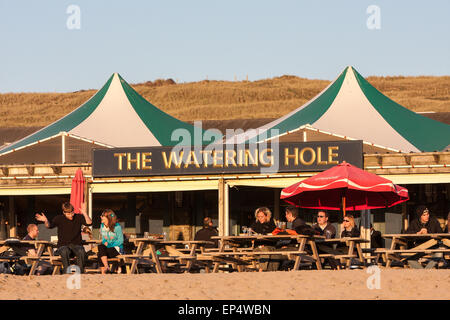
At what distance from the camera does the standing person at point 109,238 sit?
13.9m

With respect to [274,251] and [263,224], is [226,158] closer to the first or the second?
[263,224]

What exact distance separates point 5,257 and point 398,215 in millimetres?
9219

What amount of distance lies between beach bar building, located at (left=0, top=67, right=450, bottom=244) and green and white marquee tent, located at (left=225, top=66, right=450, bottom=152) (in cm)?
3

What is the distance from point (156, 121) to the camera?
24344mm

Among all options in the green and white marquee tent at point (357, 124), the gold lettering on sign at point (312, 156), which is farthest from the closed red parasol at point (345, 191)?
the green and white marquee tent at point (357, 124)

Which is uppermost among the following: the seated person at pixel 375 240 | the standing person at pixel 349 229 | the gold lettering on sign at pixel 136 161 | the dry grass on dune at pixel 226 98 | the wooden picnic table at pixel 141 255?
the dry grass on dune at pixel 226 98

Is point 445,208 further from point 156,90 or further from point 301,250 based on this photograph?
point 156,90

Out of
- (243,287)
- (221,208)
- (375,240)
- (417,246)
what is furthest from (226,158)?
(243,287)

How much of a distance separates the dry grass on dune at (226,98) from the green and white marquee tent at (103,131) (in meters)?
38.9

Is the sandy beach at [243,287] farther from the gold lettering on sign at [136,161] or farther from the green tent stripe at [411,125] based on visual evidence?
the green tent stripe at [411,125]

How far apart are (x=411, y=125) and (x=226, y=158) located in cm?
520

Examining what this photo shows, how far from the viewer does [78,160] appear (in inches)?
867

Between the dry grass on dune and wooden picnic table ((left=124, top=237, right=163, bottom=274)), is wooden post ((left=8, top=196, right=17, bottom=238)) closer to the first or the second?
wooden picnic table ((left=124, top=237, right=163, bottom=274))

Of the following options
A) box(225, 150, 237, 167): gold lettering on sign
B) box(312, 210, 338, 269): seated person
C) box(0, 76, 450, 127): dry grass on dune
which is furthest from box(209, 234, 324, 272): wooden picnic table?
box(0, 76, 450, 127): dry grass on dune
